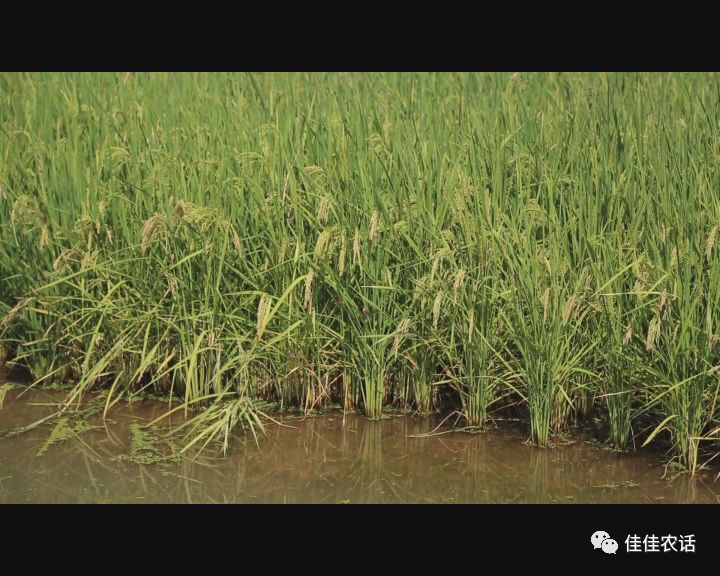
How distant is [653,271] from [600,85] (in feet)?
7.35

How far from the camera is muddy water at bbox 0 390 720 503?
3791mm

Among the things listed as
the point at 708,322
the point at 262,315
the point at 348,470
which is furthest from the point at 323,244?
the point at 708,322

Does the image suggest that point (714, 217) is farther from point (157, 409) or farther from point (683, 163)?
point (157, 409)

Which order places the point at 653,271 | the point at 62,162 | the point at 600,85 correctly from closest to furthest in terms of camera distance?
the point at 653,271 → the point at 62,162 → the point at 600,85

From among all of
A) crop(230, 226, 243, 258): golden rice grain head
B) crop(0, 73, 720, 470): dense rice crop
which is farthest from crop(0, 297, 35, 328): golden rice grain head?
crop(230, 226, 243, 258): golden rice grain head

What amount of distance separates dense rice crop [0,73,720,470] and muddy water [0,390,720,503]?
126 millimetres

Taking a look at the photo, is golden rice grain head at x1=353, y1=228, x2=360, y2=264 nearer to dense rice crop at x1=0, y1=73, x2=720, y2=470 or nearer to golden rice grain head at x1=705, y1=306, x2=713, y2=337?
dense rice crop at x1=0, y1=73, x2=720, y2=470

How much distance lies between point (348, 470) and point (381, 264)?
877 mm

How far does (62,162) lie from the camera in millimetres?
5016

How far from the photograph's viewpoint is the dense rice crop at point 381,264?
4035mm

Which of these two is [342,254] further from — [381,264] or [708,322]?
[708,322]

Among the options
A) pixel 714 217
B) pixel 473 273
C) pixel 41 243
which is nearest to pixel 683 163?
pixel 714 217

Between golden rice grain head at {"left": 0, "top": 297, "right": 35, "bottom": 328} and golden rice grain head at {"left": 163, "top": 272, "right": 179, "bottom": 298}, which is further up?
golden rice grain head at {"left": 163, "top": 272, "right": 179, "bottom": 298}

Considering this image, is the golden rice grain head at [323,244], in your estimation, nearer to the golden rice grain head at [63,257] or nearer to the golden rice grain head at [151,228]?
the golden rice grain head at [151,228]
